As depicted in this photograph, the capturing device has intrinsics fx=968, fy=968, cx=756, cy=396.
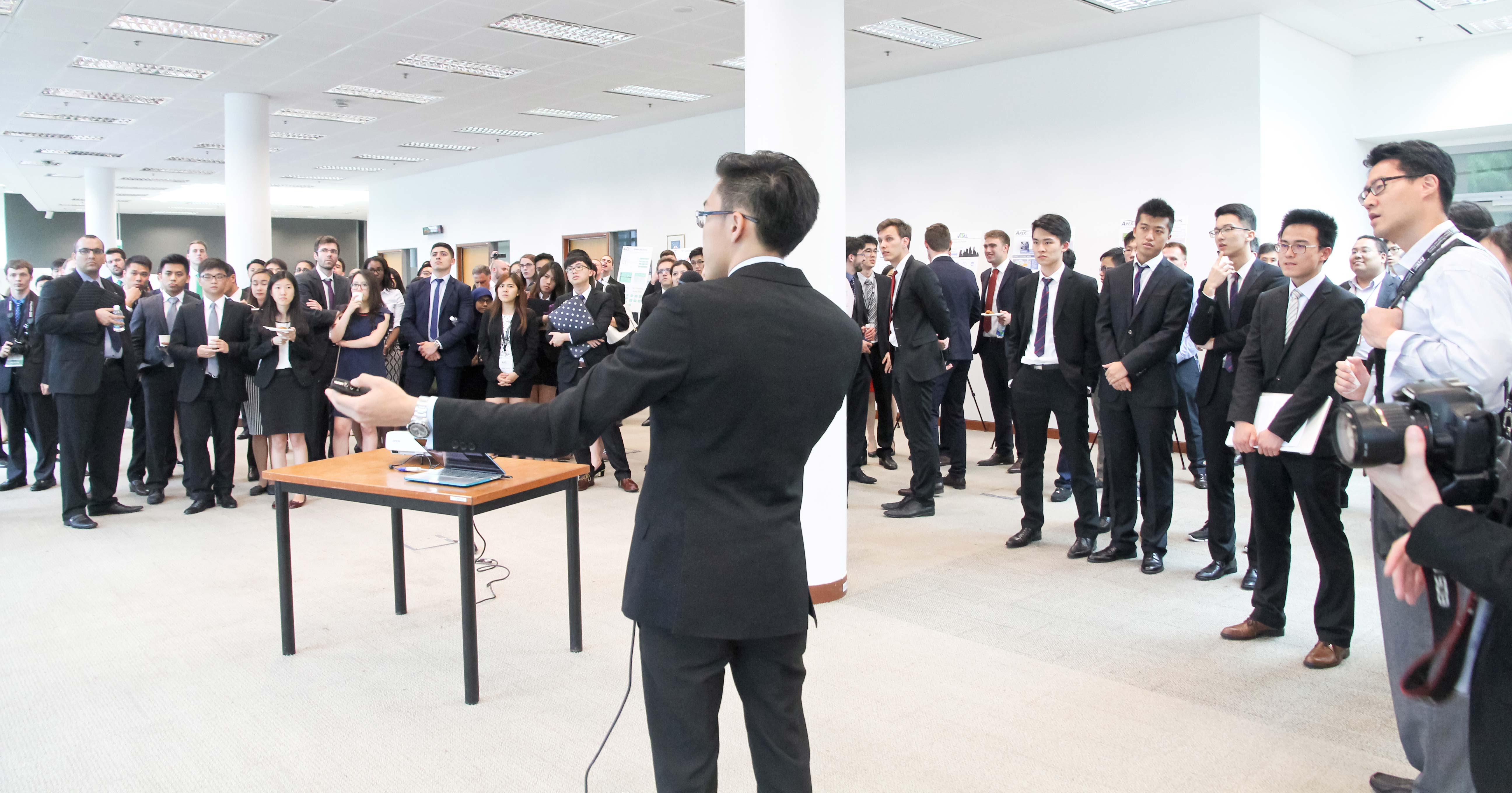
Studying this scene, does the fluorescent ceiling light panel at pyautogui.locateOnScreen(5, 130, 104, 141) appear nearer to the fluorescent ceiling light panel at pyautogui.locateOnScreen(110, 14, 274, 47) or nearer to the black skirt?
the fluorescent ceiling light panel at pyautogui.locateOnScreen(110, 14, 274, 47)

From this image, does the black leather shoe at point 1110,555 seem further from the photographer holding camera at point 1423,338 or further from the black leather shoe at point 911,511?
the photographer holding camera at point 1423,338

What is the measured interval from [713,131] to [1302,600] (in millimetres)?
10102

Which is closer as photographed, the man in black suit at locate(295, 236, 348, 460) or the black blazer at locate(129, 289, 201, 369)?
the black blazer at locate(129, 289, 201, 369)

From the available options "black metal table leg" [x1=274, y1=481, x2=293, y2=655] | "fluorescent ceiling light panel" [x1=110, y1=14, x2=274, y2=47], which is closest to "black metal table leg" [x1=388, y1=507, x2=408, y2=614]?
"black metal table leg" [x1=274, y1=481, x2=293, y2=655]

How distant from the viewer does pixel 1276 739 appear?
282cm

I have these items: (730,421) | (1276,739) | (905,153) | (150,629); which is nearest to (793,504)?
(730,421)

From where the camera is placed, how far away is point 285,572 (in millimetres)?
3529

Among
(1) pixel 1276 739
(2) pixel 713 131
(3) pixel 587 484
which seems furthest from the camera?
(2) pixel 713 131

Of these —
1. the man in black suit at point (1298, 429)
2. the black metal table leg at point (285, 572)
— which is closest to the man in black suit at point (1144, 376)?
the man in black suit at point (1298, 429)

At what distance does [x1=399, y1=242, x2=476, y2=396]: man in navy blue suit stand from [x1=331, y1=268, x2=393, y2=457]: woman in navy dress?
557 millimetres

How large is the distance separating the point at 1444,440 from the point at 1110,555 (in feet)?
12.0

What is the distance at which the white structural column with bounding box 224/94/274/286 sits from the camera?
1119cm

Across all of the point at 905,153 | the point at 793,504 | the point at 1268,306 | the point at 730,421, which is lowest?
the point at 793,504

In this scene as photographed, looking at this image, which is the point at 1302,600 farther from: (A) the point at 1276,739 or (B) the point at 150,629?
(B) the point at 150,629
